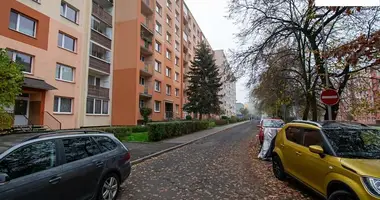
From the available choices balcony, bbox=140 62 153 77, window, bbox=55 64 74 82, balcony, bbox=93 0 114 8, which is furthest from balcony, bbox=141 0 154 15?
window, bbox=55 64 74 82

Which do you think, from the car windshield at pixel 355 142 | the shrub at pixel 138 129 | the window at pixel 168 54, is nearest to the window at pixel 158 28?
the window at pixel 168 54

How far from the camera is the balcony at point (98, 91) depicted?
73.8 ft

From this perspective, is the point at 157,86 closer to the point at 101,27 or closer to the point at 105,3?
the point at 101,27

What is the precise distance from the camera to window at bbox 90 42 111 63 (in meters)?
23.5

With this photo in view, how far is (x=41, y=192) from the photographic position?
133 inches

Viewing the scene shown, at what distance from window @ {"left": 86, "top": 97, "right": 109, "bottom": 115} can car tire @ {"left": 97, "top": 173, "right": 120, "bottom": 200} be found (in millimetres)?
18524

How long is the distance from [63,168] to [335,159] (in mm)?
4625

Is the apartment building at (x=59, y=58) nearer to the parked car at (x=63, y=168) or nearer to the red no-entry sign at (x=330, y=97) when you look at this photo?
the parked car at (x=63, y=168)

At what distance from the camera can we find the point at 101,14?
24.7 meters

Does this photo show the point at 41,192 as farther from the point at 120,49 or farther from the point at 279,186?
the point at 120,49

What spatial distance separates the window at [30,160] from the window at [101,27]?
72.6 feet

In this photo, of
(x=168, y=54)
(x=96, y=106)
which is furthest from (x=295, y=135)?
(x=168, y=54)

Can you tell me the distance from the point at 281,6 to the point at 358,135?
9431mm

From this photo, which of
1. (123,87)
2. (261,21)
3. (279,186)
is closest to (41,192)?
(279,186)
